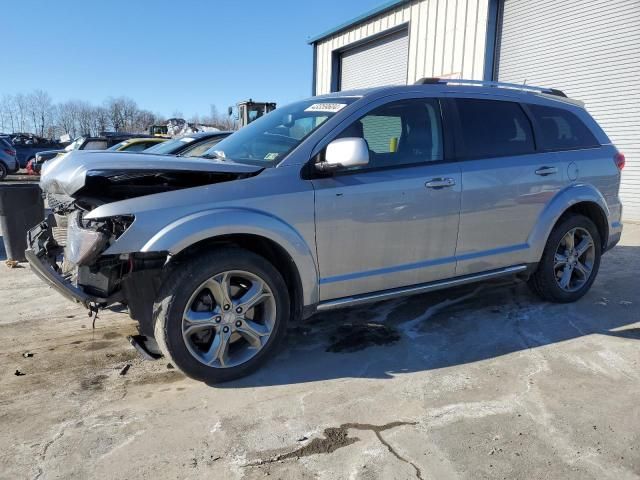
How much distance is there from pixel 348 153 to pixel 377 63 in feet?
43.8

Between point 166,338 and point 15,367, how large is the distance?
51.9 inches

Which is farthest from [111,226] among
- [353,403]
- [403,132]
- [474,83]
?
[474,83]

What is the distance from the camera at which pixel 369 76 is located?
623 inches

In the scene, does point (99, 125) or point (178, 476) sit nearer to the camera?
point (178, 476)

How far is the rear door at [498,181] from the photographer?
3.97 meters

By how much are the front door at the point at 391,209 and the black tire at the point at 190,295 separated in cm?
45

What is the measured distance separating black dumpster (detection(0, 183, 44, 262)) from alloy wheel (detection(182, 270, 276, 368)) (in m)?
4.55

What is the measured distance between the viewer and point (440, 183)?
3760 millimetres

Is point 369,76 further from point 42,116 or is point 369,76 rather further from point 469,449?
point 42,116

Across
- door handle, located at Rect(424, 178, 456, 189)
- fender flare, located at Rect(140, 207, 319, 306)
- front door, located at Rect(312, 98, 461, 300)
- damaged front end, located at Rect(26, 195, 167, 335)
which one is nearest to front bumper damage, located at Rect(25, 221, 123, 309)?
damaged front end, located at Rect(26, 195, 167, 335)

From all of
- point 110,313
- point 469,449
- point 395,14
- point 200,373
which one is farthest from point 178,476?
point 395,14

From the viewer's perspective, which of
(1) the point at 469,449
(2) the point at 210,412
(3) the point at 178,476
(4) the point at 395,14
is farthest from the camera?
(4) the point at 395,14

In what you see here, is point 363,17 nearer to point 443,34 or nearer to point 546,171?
point 443,34

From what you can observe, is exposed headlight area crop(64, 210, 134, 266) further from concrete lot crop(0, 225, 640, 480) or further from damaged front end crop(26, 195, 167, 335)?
concrete lot crop(0, 225, 640, 480)
